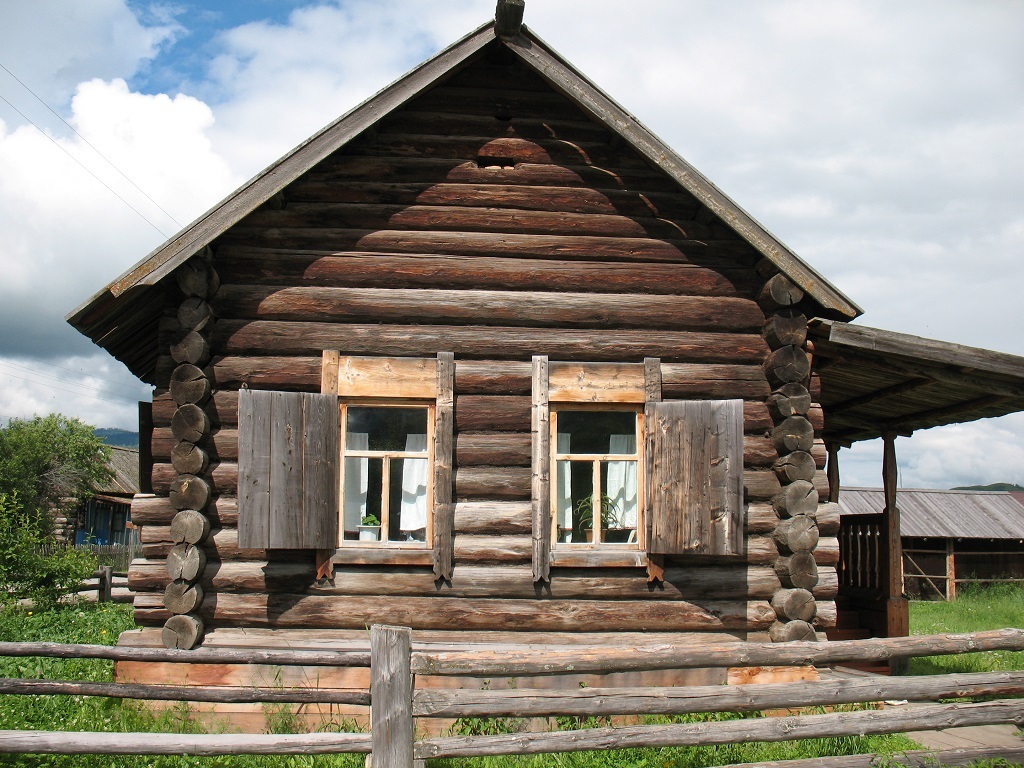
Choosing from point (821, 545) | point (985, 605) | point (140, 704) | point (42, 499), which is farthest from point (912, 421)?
point (42, 499)

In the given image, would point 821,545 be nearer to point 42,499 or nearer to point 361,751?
point 361,751

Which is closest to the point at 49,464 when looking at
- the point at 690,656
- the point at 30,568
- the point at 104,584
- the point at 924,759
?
the point at 104,584

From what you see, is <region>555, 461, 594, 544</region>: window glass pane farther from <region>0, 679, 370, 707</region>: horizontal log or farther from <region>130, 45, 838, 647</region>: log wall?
<region>0, 679, 370, 707</region>: horizontal log

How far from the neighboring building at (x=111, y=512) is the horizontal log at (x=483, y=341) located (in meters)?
36.2

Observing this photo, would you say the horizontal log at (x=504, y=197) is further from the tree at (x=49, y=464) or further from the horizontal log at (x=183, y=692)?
the tree at (x=49, y=464)

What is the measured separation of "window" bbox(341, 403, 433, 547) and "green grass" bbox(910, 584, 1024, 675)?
6598 mm

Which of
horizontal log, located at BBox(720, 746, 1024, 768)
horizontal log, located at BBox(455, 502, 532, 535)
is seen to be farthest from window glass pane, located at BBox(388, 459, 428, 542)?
horizontal log, located at BBox(720, 746, 1024, 768)

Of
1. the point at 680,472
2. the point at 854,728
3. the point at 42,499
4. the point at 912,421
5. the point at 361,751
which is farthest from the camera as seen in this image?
the point at 42,499

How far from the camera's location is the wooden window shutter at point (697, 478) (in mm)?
7633

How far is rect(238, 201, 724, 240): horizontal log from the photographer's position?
26.7 ft

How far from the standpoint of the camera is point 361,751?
572cm

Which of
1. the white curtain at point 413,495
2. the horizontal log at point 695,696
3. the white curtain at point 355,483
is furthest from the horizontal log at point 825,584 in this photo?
the white curtain at point 355,483

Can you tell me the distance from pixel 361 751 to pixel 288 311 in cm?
404

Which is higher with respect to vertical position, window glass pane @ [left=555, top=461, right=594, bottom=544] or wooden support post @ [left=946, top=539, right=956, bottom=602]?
window glass pane @ [left=555, top=461, right=594, bottom=544]
